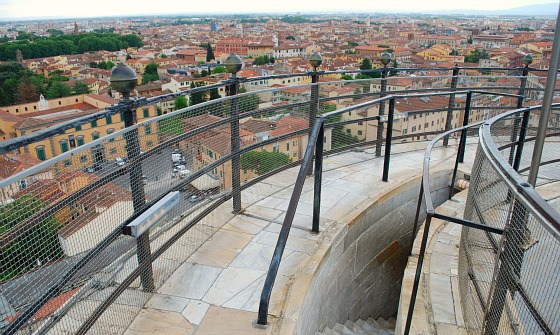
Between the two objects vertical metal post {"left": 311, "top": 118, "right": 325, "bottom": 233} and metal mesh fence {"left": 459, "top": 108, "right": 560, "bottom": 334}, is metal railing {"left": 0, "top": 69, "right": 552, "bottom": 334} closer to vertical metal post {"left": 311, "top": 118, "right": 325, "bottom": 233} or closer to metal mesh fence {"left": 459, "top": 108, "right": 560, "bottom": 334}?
vertical metal post {"left": 311, "top": 118, "right": 325, "bottom": 233}

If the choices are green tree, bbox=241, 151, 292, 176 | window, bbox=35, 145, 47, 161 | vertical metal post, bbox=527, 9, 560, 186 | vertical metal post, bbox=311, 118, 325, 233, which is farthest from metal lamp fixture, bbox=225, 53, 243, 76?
vertical metal post, bbox=527, 9, 560, 186

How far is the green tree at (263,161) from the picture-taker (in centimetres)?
478

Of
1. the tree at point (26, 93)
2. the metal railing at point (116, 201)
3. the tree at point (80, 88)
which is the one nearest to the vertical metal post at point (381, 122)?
the metal railing at point (116, 201)

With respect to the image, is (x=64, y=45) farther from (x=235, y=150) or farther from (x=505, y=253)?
(x=505, y=253)

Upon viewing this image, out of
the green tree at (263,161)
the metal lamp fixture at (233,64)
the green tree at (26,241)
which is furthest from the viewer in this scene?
the green tree at (263,161)

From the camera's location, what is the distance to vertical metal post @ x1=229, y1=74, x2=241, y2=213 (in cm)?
425

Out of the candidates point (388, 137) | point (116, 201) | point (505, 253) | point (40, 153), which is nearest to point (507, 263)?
point (505, 253)

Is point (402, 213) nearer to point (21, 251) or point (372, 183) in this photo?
point (372, 183)

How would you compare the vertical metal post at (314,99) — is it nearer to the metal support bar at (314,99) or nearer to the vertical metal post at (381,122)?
the metal support bar at (314,99)

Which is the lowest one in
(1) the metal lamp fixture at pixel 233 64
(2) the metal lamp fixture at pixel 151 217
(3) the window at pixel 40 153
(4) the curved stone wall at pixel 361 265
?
(4) the curved stone wall at pixel 361 265

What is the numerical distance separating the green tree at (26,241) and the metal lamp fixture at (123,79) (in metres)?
1.05

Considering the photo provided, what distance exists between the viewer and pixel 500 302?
8.12 ft

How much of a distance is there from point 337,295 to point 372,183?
1795 mm

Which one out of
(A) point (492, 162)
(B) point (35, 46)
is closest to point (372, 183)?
(A) point (492, 162)
